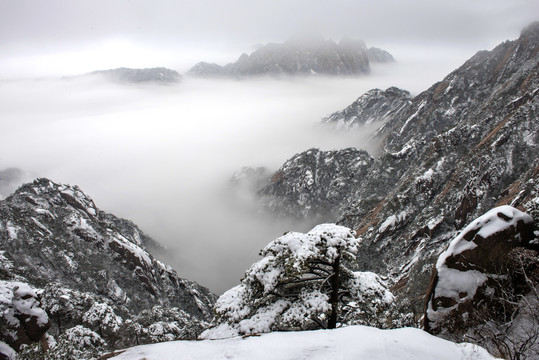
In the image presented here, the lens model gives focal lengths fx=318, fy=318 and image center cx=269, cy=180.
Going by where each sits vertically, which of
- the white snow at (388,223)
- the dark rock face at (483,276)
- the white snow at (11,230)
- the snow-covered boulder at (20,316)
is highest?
the dark rock face at (483,276)

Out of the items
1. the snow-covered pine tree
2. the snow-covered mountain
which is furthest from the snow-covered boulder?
the snow-covered mountain

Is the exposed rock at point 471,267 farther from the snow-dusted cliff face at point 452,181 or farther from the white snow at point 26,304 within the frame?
the white snow at point 26,304

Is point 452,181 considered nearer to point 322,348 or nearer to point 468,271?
point 468,271

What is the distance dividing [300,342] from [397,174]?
131 meters

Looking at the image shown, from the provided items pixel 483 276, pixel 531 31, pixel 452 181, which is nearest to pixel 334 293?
pixel 483 276

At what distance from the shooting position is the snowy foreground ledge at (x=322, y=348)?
10164mm

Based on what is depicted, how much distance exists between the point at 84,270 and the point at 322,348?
9158 cm

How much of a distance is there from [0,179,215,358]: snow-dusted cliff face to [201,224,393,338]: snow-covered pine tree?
129 ft

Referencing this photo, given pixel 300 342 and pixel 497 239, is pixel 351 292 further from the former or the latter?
pixel 497 239

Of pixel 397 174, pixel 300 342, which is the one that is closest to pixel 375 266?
pixel 397 174

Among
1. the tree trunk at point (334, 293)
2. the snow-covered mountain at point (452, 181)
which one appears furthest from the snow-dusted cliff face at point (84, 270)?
the snow-covered mountain at point (452, 181)

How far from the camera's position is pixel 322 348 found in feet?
34.2

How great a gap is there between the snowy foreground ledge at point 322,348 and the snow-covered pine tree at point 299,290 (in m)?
2.68

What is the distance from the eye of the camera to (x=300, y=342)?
1080cm
